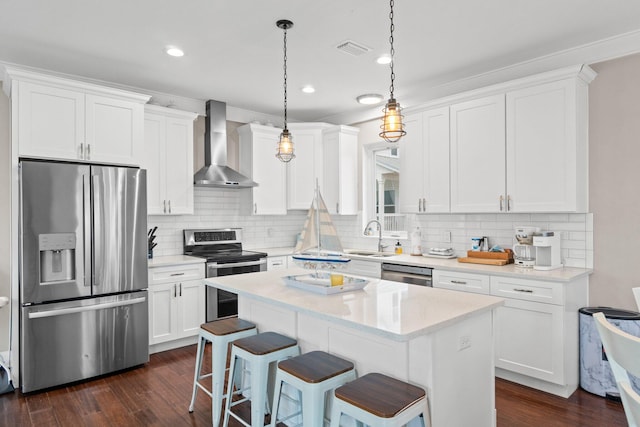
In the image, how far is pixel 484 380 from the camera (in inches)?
87.0

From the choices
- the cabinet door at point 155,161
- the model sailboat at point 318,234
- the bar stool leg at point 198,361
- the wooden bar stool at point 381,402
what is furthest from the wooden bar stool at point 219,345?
the cabinet door at point 155,161

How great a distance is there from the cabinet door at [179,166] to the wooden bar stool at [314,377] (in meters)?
2.82

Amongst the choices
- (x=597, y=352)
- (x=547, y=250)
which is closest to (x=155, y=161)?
(x=547, y=250)

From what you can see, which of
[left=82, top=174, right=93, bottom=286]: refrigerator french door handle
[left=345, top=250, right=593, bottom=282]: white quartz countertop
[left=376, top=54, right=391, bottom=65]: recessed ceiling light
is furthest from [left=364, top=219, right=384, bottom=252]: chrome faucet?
[left=82, top=174, right=93, bottom=286]: refrigerator french door handle

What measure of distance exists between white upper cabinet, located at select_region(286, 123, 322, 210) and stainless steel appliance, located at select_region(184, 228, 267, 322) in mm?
866

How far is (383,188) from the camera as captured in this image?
209 inches

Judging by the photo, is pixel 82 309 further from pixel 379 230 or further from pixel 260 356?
pixel 379 230

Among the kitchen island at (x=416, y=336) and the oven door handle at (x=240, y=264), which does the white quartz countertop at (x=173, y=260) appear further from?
the kitchen island at (x=416, y=336)

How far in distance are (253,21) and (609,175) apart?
3.04 meters

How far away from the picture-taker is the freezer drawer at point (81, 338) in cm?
318

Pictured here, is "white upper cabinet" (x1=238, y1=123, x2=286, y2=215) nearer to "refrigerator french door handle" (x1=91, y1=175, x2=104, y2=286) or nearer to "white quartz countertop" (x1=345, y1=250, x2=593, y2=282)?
"white quartz countertop" (x1=345, y1=250, x2=593, y2=282)

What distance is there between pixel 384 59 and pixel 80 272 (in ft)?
10.4

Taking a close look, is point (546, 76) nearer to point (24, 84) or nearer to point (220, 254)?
A: point (220, 254)

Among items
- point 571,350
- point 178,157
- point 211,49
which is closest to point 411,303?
point 571,350
